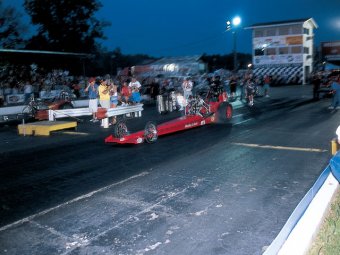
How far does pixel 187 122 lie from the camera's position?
1270cm

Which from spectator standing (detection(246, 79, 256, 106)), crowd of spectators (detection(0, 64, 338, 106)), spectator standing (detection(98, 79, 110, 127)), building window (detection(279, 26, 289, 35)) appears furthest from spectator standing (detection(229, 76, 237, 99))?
building window (detection(279, 26, 289, 35))

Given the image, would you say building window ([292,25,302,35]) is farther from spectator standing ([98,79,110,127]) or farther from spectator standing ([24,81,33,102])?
spectator standing ([98,79,110,127])

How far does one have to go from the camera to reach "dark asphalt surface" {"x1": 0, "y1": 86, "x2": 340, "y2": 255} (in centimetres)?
478

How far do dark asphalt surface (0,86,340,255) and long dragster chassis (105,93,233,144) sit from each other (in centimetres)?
26

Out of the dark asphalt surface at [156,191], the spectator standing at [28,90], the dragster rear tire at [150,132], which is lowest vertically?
the dark asphalt surface at [156,191]

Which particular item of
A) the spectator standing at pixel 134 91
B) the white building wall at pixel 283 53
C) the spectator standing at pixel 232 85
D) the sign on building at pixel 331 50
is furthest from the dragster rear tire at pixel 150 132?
the sign on building at pixel 331 50

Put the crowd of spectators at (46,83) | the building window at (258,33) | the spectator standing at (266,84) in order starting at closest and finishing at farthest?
the crowd of spectators at (46,83) < the spectator standing at (266,84) < the building window at (258,33)

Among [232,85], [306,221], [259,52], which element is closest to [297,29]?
[259,52]

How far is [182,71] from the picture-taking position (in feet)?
121

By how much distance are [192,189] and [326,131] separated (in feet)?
24.6

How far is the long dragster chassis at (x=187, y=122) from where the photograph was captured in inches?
419

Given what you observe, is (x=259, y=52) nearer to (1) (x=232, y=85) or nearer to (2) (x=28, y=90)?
(1) (x=232, y=85)

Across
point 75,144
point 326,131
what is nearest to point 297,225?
point 75,144

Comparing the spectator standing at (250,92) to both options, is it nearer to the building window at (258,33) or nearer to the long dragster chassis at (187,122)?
the long dragster chassis at (187,122)
